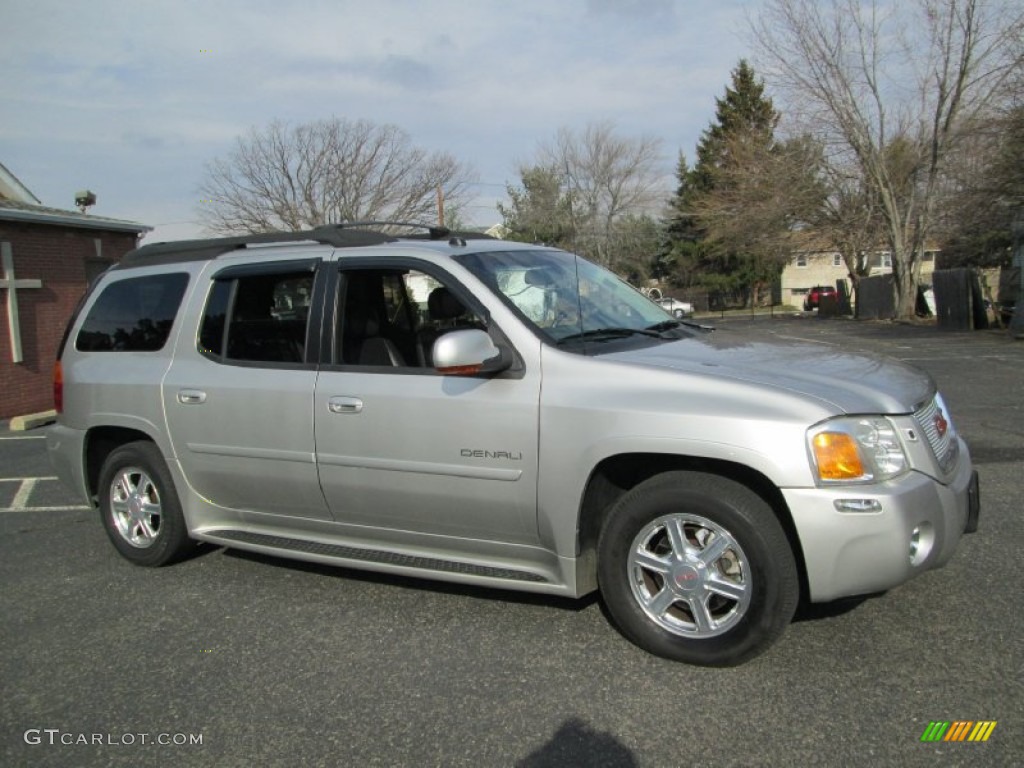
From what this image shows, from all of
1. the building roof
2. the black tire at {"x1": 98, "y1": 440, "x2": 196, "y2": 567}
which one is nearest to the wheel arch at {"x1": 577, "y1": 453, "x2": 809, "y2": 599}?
the black tire at {"x1": 98, "y1": 440, "x2": 196, "y2": 567}

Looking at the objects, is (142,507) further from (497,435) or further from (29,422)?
(29,422)

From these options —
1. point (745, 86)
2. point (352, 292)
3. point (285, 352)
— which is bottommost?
point (285, 352)

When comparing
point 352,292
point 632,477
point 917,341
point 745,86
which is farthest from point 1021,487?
point 745,86

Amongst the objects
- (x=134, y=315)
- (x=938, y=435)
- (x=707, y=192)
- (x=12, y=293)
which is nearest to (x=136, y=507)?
(x=134, y=315)

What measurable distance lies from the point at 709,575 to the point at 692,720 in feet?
1.85

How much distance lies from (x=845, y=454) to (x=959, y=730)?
994 millimetres

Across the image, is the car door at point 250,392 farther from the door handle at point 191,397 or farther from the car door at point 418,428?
the car door at point 418,428

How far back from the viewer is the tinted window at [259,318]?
439 cm

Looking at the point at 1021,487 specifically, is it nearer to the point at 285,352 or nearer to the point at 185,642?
the point at 285,352

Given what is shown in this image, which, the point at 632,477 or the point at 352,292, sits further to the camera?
the point at 352,292

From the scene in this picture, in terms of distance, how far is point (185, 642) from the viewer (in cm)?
394

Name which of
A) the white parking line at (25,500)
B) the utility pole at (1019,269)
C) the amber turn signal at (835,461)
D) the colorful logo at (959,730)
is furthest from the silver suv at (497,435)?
the utility pole at (1019,269)

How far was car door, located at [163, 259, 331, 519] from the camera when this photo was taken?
423 centimetres

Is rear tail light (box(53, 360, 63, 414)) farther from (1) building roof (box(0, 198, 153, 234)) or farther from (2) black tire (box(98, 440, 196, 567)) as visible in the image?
(1) building roof (box(0, 198, 153, 234))
